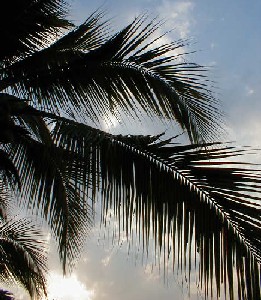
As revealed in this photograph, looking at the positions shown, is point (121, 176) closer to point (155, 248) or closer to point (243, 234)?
point (155, 248)

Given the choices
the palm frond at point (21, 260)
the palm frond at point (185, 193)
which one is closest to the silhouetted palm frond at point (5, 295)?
the palm frond at point (21, 260)

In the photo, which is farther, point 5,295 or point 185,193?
point 5,295

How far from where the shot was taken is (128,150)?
12.2 feet

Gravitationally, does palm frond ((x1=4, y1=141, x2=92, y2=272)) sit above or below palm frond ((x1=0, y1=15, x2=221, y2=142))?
below

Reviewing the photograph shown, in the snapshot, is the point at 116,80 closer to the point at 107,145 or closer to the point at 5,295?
the point at 107,145

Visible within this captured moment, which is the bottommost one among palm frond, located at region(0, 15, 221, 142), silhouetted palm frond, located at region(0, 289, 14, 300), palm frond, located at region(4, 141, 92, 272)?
silhouetted palm frond, located at region(0, 289, 14, 300)

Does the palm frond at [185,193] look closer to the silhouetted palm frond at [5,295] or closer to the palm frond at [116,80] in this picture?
the palm frond at [116,80]

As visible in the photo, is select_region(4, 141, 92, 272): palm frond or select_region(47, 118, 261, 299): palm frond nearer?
select_region(47, 118, 261, 299): palm frond

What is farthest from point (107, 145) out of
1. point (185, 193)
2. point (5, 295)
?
point (5, 295)

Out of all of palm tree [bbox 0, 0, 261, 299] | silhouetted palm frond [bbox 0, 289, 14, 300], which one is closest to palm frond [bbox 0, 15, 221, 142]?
palm tree [bbox 0, 0, 261, 299]

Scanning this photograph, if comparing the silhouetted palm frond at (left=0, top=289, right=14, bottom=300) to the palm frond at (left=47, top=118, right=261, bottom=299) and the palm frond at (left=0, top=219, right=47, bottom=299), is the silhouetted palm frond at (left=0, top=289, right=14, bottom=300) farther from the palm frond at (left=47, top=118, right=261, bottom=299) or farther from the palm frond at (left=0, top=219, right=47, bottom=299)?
the palm frond at (left=47, top=118, right=261, bottom=299)

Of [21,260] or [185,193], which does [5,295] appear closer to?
[21,260]

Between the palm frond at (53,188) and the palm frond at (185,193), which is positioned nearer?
the palm frond at (185,193)

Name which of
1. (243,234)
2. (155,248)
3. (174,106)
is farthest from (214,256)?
(174,106)
